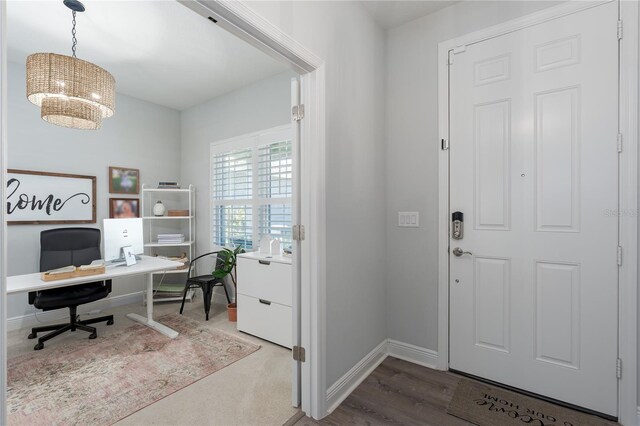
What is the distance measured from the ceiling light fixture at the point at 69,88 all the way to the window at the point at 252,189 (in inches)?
61.6

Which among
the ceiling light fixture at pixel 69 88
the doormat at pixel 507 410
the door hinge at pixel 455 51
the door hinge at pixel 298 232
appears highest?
the door hinge at pixel 455 51

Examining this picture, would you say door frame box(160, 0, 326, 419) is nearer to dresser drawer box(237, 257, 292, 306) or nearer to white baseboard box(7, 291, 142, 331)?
dresser drawer box(237, 257, 292, 306)

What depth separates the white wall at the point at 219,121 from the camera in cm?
347

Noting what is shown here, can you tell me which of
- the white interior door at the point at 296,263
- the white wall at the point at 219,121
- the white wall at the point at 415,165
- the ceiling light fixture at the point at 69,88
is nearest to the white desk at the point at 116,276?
the white wall at the point at 219,121

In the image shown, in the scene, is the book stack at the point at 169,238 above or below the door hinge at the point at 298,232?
below

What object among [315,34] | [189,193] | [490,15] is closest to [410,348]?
[315,34]

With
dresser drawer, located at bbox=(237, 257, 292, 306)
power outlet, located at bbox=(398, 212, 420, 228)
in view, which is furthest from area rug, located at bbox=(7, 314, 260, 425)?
power outlet, located at bbox=(398, 212, 420, 228)

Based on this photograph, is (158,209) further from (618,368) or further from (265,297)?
(618,368)

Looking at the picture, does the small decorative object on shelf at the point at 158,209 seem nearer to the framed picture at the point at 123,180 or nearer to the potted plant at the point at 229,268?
the framed picture at the point at 123,180

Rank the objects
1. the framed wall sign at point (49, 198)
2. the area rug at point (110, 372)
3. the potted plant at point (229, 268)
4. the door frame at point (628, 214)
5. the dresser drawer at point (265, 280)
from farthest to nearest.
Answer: the potted plant at point (229, 268) < the framed wall sign at point (49, 198) < the dresser drawer at point (265, 280) < the area rug at point (110, 372) < the door frame at point (628, 214)

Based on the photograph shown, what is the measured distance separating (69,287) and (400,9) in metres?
3.99

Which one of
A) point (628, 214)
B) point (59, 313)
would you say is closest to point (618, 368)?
point (628, 214)

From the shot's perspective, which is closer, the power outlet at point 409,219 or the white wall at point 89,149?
the power outlet at point 409,219

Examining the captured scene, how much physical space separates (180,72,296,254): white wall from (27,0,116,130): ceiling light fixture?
5.14ft
